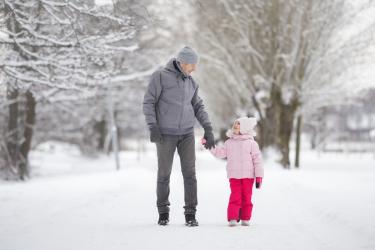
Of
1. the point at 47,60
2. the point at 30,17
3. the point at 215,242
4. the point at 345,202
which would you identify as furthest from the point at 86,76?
the point at 215,242

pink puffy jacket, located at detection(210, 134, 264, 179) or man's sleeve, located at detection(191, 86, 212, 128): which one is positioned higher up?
man's sleeve, located at detection(191, 86, 212, 128)

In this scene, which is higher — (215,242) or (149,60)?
(149,60)

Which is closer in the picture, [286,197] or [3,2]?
[3,2]

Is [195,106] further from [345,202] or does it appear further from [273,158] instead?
[273,158]

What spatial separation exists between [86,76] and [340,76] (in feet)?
43.8

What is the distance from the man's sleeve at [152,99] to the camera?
631 cm

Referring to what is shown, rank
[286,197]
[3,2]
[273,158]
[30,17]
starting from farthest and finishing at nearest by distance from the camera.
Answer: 1. [273,158]
2. [286,197]
3. [30,17]
4. [3,2]

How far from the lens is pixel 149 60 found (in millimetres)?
25203

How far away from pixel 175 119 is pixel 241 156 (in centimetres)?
88

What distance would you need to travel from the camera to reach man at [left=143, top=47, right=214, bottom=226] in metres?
6.43

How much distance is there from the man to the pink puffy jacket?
1.08 feet

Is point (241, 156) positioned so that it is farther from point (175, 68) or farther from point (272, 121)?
point (272, 121)

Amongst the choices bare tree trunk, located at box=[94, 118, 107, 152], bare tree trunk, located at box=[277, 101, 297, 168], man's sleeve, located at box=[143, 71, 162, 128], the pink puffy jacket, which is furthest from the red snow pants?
bare tree trunk, located at box=[94, 118, 107, 152]

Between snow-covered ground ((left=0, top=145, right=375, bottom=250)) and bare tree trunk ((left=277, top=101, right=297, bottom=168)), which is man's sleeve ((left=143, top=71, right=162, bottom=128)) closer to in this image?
snow-covered ground ((left=0, top=145, right=375, bottom=250))
